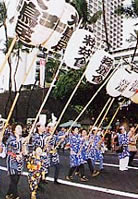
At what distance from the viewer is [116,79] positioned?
1118 centimetres

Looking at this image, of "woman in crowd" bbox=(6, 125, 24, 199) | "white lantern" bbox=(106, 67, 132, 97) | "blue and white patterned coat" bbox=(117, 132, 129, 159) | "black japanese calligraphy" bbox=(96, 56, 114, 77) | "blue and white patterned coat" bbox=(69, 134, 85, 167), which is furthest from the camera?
"blue and white patterned coat" bbox=(117, 132, 129, 159)

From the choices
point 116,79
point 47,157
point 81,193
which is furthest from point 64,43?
point 116,79

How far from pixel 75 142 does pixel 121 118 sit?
14.9 meters

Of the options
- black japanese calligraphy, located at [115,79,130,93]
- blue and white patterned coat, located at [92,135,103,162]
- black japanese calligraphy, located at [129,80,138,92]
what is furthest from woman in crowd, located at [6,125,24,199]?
black japanese calligraphy, located at [129,80,138,92]

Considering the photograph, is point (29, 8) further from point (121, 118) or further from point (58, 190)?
point (121, 118)

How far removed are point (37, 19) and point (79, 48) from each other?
232 centimetres

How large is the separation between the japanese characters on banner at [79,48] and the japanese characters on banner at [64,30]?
28.2 inches

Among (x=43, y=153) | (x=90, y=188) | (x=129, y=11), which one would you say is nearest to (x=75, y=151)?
(x=90, y=188)

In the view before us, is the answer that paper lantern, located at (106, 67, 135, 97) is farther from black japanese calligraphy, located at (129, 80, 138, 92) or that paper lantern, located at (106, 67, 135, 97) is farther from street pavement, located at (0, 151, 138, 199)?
street pavement, located at (0, 151, 138, 199)

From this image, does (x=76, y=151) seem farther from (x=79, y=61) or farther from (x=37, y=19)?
(x=37, y=19)

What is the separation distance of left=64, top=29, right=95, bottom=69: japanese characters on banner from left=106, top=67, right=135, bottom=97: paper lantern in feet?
7.79

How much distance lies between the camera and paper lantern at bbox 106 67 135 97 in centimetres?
1118

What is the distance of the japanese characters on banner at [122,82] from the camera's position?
11188mm

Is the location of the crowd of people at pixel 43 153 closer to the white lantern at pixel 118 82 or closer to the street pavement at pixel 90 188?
the street pavement at pixel 90 188
